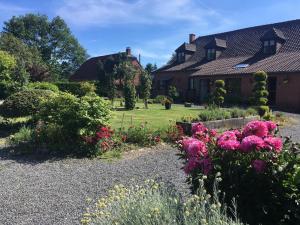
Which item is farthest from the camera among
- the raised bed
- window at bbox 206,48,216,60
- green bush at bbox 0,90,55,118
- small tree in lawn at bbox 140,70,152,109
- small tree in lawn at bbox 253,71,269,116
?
A: window at bbox 206,48,216,60

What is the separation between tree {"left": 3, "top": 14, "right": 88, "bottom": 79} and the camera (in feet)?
235

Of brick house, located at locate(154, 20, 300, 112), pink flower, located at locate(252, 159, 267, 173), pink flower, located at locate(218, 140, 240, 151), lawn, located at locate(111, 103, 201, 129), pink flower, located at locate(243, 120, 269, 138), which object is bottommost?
lawn, located at locate(111, 103, 201, 129)

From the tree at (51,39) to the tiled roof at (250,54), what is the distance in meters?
38.5

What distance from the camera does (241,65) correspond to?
31.4m

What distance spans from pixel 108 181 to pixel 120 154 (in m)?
2.36

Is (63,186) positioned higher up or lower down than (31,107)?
lower down

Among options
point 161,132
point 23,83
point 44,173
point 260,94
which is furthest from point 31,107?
point 260,94

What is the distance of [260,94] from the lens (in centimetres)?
2275

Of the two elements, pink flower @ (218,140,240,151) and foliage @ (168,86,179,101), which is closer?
pink flower @ (218,140,240,151)

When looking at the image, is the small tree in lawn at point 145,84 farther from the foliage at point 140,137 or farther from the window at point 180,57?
the window at point 180,57

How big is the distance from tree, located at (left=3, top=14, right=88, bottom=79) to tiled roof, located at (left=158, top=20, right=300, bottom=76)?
126 ft

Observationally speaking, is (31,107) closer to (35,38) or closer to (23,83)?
(23,83)

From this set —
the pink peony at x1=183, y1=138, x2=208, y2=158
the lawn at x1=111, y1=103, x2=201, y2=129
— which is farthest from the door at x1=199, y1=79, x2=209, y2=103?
the pink peony at x1=183, y1=138, x2=208, y2=158

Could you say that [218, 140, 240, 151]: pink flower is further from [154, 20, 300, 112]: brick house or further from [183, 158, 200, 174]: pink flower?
[154, 20, 300, 112]: brick house
